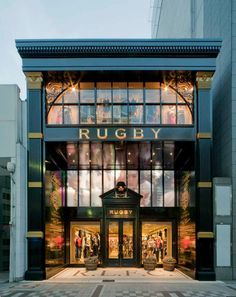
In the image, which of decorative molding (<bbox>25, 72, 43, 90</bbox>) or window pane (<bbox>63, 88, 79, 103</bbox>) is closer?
decorative molding (<bbox>25, 72, 43, 90</bbox>)

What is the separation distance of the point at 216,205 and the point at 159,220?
5802mm

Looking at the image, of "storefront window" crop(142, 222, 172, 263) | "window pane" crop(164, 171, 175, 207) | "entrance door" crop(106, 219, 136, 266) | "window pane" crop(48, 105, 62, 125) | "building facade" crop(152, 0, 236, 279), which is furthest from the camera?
"window pane" crop(164, 171, 175, 207)

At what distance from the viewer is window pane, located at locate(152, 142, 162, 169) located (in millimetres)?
21266

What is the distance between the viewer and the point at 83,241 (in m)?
24.9

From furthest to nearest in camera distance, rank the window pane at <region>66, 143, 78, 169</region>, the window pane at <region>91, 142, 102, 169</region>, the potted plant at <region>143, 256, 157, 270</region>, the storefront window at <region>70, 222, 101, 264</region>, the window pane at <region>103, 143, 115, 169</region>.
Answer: the storefront window at <region>70, 222, 101, 264</region> → the potted plant at <region>143, 256, 157, 270</region> → the window pane at <region>103, 143, 115, 169</region> → the window pane at <region>91, 142, 102, 169</region> → the window pane at <region>66, 143, 78, 169</region>

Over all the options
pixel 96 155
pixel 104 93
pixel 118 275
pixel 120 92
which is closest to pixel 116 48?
pixel 120 92

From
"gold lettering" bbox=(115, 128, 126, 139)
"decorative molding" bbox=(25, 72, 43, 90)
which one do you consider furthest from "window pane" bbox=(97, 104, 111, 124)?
"decorative molding" bbox=(25, 72, 43, 90)

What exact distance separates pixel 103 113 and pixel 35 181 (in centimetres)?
447

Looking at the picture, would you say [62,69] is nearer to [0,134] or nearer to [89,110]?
[89,110]

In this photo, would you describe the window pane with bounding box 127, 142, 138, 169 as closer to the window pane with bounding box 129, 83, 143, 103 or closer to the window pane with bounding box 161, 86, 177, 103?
the window pane with bounding box 129, 83, 143, 103

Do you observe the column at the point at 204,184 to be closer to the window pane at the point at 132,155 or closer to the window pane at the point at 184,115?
the window pane at the point at 184,115

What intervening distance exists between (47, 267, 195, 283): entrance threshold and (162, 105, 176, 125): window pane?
721 cm

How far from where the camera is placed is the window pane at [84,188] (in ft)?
82.4

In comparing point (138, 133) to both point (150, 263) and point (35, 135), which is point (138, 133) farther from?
point (150, 263)
